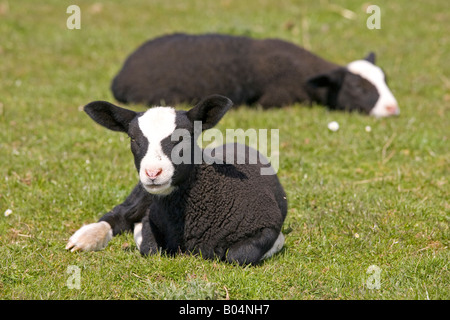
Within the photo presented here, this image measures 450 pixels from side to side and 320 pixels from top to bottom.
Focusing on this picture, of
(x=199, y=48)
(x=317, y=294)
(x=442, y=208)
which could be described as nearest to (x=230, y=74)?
(x=199, y=48)

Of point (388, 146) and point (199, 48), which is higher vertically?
point (199, 48)

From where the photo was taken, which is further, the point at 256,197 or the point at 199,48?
the point at 199,48

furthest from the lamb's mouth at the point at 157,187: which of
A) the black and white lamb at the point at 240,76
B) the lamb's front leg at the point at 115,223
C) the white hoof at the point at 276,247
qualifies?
the black and white lamb at the point at 240,76

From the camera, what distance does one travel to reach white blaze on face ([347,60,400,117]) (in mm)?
11719

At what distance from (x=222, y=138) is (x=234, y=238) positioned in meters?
3.76

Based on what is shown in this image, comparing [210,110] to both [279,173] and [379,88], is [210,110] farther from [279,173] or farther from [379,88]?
[379,88]

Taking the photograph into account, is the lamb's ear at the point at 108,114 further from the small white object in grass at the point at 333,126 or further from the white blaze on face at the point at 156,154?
the small white object in grass at the point at 333,126

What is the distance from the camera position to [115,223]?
22.9 feet

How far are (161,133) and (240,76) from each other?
7.25 meters

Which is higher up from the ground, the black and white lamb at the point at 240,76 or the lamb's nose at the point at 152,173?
the lamb's nose at the point at 152,173

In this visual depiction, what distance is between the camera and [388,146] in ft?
32.0

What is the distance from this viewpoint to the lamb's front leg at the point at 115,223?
6.48 metres

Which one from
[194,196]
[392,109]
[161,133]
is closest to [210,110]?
[161,133]

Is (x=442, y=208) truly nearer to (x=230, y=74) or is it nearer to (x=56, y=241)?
(x=56, y=241)
